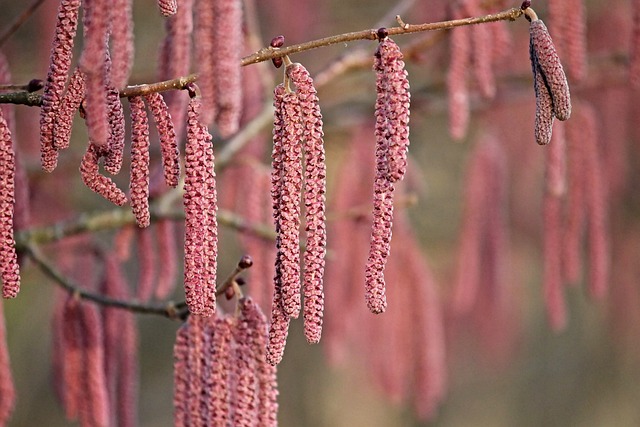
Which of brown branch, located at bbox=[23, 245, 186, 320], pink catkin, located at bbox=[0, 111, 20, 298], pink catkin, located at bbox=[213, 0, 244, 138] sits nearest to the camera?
pink catkin, located at bbox=[213, 0, 244, 138]

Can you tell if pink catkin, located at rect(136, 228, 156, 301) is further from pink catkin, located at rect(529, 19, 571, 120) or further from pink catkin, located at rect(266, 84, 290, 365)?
pink catkin, located at rect(529, 19, 571, 120)

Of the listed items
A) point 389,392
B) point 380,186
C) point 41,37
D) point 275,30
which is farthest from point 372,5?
point 380,186

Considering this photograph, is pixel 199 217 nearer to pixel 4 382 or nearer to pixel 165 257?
pixel 4 382

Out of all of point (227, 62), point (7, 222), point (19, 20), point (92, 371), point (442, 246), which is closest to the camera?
point (227, 62)

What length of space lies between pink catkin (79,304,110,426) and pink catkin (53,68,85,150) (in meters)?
0.55

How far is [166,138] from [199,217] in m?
0.10

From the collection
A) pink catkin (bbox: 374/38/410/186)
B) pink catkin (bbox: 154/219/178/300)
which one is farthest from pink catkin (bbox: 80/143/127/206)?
pink catkin (bbox: 154/219/178/300)

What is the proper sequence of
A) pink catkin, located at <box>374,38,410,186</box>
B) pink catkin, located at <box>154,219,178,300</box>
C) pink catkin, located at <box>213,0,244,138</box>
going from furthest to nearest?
1. pink catkin, located at <box>154,219,178,300</box>
2. pink catkin, located at <box>374,38,410,186</box>
3. pink catkin, located at <box>213,0,244,138</box>

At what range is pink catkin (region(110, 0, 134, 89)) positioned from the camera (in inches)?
35.5

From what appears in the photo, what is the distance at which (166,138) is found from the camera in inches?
43.4

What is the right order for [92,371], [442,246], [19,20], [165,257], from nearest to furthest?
[19,20] < [92,371] < [165,257] < [442,246]

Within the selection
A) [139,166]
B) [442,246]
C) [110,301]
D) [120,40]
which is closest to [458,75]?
[110,301]

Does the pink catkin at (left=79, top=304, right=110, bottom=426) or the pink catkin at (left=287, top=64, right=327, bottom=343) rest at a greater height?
the pink catkin at (left=287, top=64, right=327, bottom=343)

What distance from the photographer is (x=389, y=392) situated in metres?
2.31
